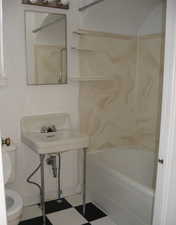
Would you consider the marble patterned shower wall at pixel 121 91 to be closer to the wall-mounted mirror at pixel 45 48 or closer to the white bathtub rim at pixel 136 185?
the wall-mounted mirror at pixel 45 48

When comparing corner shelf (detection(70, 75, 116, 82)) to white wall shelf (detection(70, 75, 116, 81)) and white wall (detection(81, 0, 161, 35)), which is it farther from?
white wall (detection(81, 0, 161, 35))

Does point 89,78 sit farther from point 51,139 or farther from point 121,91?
point 51,139

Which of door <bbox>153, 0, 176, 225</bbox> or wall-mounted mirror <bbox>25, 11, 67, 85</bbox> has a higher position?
wall-mounted mirror <bbox>25, 11, 67, 85</bbox>

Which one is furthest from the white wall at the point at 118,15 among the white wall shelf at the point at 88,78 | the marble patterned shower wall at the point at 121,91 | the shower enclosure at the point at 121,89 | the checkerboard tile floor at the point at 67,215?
the checkerboard tile floor at the point at 67,215

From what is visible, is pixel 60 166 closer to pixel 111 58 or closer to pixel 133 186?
pixel 133 186

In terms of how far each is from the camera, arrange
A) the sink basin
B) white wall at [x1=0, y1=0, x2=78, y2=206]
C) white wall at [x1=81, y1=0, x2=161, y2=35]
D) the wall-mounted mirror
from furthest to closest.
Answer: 1. white wall at [x1=81, y1=0, x2=161, y2=35]
2. the wall-mounted mirror
3. white wall at [x1=0, y1=0, x2=78, y2=206]
4. the sink basin

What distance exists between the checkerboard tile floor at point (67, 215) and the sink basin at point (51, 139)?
29.0 inches

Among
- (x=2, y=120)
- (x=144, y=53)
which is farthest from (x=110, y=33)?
(x=2, y=120)

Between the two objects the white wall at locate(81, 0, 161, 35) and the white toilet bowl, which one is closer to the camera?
the white toilet bowl

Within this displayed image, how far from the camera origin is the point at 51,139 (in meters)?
2.32

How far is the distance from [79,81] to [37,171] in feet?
3.62

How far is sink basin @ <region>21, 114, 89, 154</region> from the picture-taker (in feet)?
6.82

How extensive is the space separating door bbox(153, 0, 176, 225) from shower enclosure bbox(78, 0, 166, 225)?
804 millimetres

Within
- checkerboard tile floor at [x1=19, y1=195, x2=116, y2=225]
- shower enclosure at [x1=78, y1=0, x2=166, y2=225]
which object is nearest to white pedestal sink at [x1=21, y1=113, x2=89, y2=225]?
checkerboard tile floor at [x1=19, y1=195, x2=116, y2=225]
